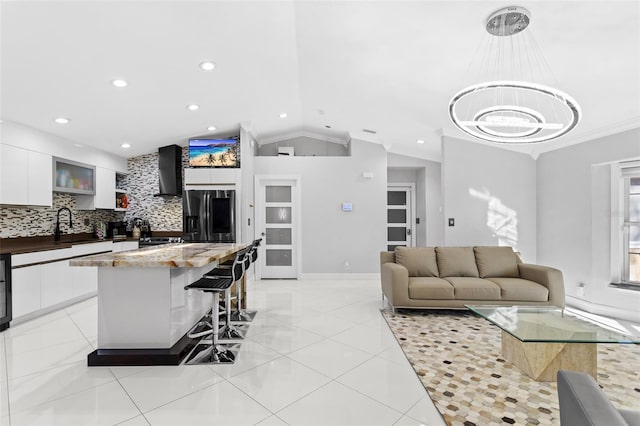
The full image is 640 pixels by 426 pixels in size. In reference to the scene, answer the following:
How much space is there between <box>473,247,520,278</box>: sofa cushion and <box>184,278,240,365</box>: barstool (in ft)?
10.8

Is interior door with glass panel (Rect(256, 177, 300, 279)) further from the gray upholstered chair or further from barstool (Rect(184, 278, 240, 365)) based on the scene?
the gray upholstered chair

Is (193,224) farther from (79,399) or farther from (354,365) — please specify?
(354,365)

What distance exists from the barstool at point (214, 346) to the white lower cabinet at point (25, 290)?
2.32 meters

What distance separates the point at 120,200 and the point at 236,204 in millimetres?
2351

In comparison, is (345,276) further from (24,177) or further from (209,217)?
(24,177)

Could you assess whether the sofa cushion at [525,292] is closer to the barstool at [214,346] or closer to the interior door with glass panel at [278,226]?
the barstool at [214,346]

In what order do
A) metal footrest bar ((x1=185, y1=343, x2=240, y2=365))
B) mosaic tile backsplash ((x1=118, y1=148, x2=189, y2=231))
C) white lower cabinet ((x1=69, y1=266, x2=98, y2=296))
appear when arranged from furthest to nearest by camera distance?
1. mosaic tile backsplash ((x1=118, y1=148, x2=189, y2=231))
2. white lower cabinet ((x1=69, y1=266, x2=98, y2=296))
3. metal footrest bar ((x1=185, y1=343, x2=240, y2=365))

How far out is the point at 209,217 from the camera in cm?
546

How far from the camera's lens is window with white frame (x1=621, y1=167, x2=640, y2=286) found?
389 centimetres

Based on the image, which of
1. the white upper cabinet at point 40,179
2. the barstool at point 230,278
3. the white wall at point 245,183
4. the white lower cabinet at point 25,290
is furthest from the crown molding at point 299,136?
the white lower cabinet at point 25,290

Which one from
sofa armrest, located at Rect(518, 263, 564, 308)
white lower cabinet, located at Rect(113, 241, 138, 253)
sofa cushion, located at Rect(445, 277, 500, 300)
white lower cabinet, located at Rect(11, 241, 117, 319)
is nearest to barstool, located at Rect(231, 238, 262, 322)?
white lower cabinet, located at Rect(11, 241, 117, 319)

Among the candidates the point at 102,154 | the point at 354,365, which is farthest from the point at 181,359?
the point at 102,154

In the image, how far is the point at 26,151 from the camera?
Result: 13.2ft

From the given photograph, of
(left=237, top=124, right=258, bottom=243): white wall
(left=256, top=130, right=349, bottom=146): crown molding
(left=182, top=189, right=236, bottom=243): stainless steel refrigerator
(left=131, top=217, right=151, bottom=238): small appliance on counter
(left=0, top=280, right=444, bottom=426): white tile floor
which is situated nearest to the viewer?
(left=0, top=280, right=444, bottom=426): white tile floor
